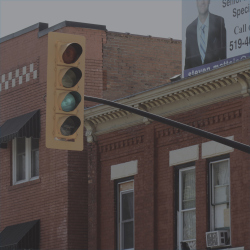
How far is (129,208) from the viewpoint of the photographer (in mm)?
24750

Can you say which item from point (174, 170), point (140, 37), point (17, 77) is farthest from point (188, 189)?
point (17, 77)

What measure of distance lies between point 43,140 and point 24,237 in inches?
125

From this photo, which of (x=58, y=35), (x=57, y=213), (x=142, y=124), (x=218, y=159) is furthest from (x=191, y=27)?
(x=58, y=35)

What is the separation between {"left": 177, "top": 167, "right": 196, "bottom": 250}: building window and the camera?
73.1ft

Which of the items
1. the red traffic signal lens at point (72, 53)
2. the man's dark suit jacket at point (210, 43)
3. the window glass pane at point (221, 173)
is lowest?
the window glass pane at point (221, 173)

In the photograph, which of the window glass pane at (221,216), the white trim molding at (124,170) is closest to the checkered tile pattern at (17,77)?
the white trim molding at (124,170)

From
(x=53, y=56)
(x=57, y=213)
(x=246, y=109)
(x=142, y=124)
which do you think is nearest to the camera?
(x=53, y=56)

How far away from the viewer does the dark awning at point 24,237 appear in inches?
1064

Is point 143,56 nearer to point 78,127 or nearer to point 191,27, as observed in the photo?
point 191,27

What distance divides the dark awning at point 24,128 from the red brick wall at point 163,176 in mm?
2862

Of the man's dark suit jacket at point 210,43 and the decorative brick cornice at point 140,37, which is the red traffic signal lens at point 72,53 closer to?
the man's dark suit jacket at point 210,43

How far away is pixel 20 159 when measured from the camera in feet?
95.2

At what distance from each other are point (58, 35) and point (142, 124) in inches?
499

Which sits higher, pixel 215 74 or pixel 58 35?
pixel 215 74
